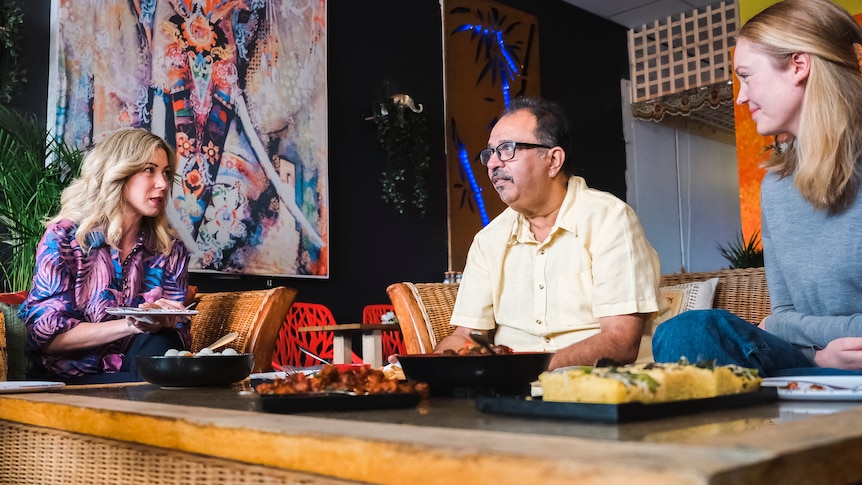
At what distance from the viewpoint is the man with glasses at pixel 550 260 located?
1886 millimetres

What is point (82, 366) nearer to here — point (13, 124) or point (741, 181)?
point (13, 124)

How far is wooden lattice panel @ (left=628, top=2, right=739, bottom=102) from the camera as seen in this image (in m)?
6.79

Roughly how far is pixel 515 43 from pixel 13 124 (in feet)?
14.6

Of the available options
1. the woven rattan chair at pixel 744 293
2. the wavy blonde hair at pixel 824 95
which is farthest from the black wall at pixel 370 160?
the wavy blonde hair at pixel 824 95

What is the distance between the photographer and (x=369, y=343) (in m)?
4.57

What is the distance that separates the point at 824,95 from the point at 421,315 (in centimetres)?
124

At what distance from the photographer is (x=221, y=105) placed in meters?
4.71

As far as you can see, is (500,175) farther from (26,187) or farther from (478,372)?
(26,187)

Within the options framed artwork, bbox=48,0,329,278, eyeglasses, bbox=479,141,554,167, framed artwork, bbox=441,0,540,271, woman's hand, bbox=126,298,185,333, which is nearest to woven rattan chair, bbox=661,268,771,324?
eyeglasses, bbox=479,141,554,167

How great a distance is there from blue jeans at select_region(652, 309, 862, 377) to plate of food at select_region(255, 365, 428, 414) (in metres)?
0.55

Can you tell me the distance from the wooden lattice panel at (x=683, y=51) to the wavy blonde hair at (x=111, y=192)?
5358 mm

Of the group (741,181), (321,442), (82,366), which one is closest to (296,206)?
(82,366)

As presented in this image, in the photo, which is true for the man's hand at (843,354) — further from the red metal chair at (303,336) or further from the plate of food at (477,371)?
the red metal chair at (303,336)

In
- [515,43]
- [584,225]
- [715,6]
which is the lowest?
[584,225]
